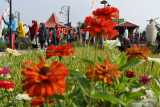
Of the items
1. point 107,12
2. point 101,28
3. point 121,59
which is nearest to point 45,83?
point 101,28

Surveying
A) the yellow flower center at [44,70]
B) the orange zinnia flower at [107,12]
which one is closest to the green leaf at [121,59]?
the orange zinnia flower at [107,12]

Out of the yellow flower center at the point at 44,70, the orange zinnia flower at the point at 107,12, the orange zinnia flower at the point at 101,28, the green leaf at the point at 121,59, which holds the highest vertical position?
the orange zinnia flower at the point at 107,12

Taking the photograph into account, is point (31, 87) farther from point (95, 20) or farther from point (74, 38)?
point (74, 38)

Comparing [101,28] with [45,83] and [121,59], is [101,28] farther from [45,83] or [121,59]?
[121,59]

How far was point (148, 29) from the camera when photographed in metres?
4.46

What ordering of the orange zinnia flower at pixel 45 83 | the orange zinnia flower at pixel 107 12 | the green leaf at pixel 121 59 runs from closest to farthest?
the orange zinnia flower at pixel 45 83 < the orange zinnia flower at pixel 107 12 < the green leaf at pixel 121 59

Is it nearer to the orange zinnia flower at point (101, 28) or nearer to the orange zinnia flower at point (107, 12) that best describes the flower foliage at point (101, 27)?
the orange zinnia flower at point (101, 28)

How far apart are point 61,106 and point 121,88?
25 centimetres

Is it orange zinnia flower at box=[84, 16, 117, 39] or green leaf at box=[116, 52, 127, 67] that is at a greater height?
orange zinnia flower at box=[84, 16, 117, 39]

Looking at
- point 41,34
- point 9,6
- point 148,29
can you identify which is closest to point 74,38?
point 41,34

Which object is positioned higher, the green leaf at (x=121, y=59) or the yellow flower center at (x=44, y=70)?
the yellow flower center at (x=44, y=70)

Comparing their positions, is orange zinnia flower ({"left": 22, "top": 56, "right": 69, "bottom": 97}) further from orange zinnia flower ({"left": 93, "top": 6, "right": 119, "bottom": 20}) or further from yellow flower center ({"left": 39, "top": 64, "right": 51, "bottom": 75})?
orange zinnia flower ({"left": 93, "top": 6, "right": 119, "bottom": 20})

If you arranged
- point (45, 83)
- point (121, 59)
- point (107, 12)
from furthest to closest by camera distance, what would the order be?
point (121, 59)
point (107, 12)
point (45, 83)

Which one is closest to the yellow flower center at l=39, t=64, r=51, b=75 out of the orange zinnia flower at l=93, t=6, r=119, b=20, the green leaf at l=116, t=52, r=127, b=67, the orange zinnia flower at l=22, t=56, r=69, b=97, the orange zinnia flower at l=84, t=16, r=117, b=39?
the orange zinnia flower at l=22, t=56, r=69, b=97
